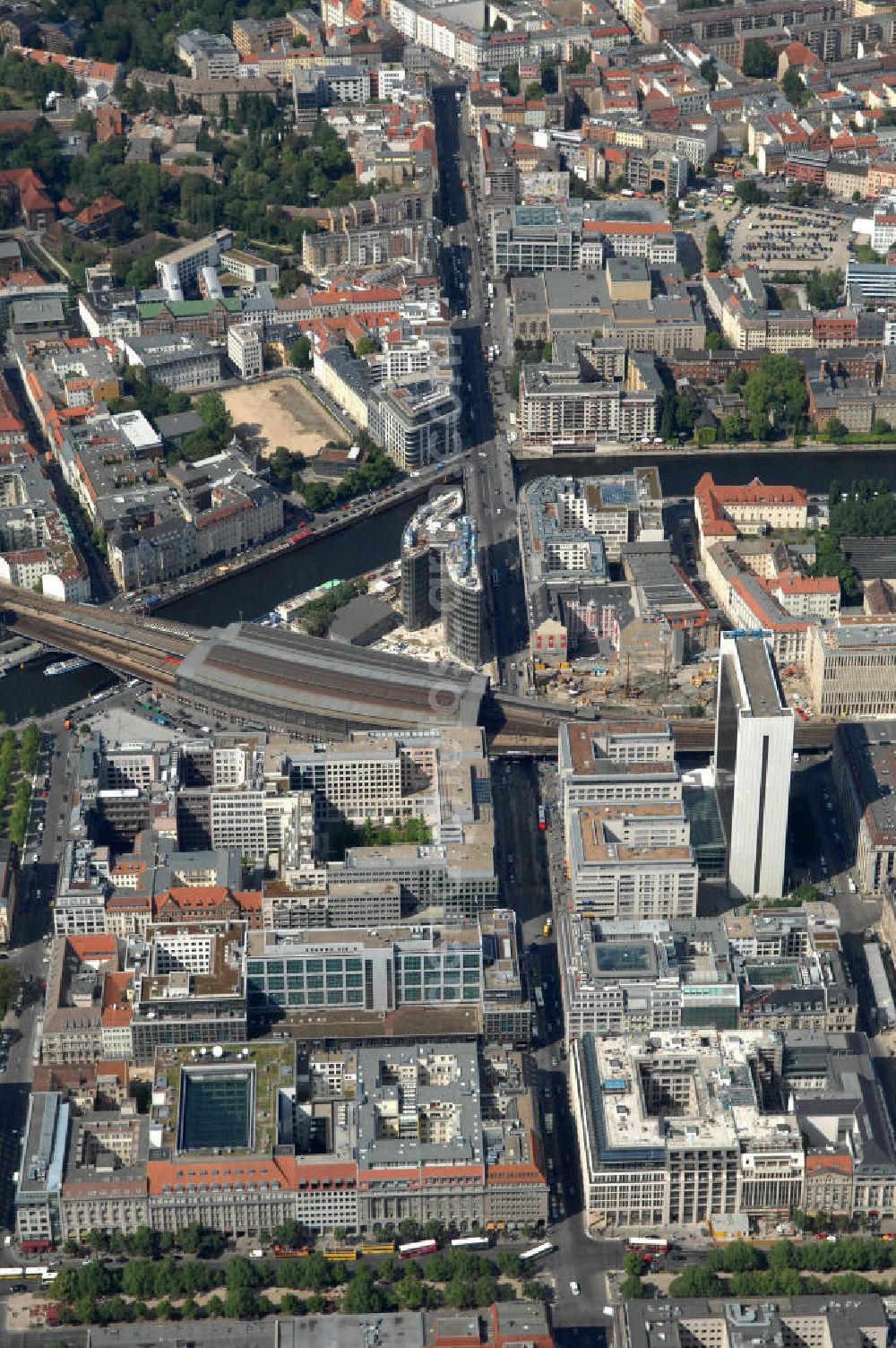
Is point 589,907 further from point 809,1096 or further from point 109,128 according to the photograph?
point 109,128

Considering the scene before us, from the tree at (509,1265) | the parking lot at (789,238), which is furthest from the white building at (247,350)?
the tree at (509,1265)

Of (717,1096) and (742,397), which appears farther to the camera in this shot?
(742,397)

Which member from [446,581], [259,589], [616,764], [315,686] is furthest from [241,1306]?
[259,589]

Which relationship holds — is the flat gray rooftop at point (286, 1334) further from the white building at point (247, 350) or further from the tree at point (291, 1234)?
the white building at point (247, 350)

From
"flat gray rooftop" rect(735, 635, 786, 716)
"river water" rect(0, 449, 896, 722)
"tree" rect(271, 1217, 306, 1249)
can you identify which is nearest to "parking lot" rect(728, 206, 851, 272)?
"river water" rect(0, 449, 896, 722)

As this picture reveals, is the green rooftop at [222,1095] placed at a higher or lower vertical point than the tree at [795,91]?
lower

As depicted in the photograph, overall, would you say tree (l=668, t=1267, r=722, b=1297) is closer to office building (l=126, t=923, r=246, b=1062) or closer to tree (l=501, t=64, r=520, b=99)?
office building (l=126, t=923, r=246, b=1062)

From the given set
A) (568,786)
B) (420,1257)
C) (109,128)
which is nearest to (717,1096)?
(420,1257)
